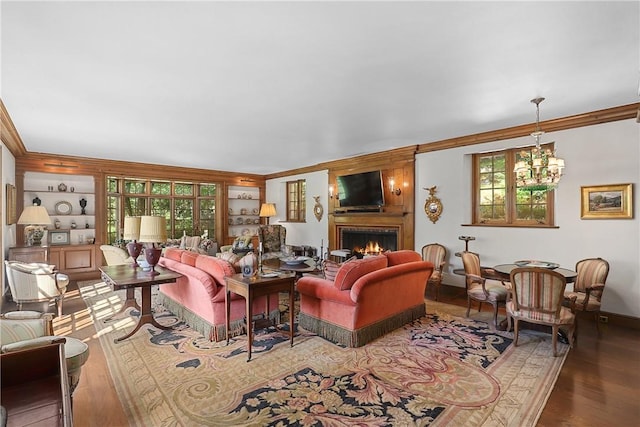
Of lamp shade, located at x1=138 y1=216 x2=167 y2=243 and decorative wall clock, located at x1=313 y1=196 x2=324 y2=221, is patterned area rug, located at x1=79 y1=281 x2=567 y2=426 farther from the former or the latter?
decorative wall clock, located at x1=313 y1=196 x2=324 y2=221

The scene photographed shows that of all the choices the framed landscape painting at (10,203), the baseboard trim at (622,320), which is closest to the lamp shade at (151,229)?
the framed landscape painting at (10,203)

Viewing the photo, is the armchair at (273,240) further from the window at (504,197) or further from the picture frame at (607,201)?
the picture frame at (607,201)

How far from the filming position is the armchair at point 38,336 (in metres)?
2.06

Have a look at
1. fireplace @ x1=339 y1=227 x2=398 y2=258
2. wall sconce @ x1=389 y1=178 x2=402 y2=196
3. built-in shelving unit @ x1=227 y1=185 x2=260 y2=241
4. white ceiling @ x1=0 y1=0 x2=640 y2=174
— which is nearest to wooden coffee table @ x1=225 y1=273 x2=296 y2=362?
white ceiling @ x1=0 y1=0 x2=640 y2=174

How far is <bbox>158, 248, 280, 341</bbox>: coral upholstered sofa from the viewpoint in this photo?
348 centimetres

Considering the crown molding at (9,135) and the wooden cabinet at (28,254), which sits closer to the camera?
the crown molding at (9,135)

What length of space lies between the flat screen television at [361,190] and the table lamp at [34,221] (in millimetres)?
5552

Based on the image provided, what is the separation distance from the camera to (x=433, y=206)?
5.70 metres

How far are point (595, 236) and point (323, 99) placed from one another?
391cm

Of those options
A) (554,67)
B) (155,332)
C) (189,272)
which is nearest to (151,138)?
(189,272)

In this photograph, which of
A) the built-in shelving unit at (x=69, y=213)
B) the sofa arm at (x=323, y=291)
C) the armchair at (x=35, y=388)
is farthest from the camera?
the built-in shelving unit at (x=69, y=213)

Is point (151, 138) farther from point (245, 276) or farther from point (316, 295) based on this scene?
point (316, 295)

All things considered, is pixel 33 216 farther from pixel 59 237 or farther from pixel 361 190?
pixel 361 190

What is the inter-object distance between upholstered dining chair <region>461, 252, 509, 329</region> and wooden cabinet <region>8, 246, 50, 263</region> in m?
6.87
